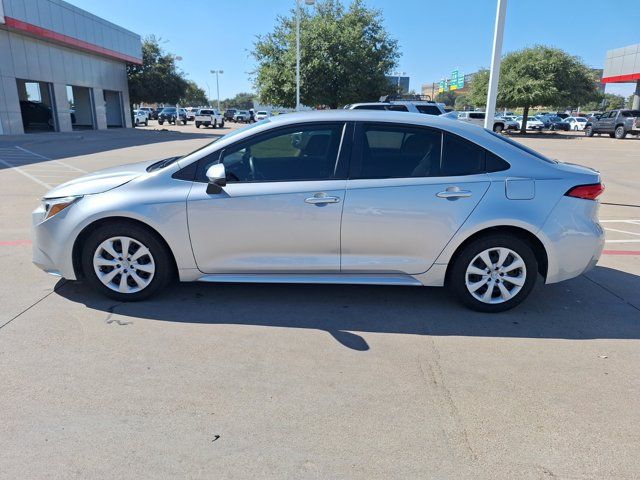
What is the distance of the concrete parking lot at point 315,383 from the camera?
8.16 ft

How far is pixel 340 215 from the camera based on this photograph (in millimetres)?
4027

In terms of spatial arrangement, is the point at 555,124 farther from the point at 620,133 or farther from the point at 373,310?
the point at 373,310

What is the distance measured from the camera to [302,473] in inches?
93.9

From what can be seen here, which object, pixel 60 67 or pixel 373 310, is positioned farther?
pixel 60 67

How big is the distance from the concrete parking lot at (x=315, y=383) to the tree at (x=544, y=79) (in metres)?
38.9

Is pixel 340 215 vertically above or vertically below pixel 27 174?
above

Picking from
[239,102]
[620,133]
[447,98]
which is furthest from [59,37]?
[239,102]

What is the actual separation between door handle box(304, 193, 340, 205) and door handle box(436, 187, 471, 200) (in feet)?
2.86

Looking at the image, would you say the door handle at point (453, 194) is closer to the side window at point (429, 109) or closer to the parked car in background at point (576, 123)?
the side window at point (429, 109)

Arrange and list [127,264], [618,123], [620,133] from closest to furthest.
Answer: [127,264]
[618,123]
[620,133]

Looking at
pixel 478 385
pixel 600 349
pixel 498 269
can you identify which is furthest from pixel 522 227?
pixel 478 385

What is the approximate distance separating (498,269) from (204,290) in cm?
272

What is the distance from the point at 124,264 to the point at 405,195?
2514 mm

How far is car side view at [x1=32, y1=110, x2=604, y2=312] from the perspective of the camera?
4039 millimetres
